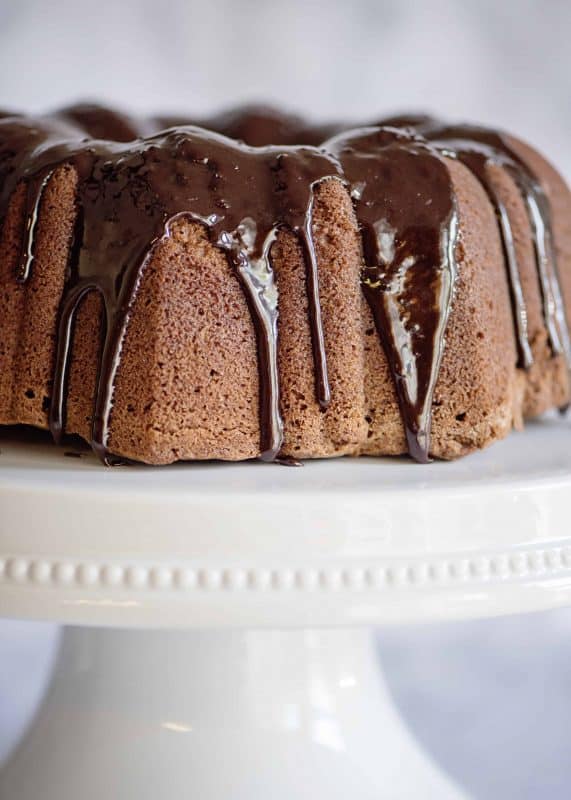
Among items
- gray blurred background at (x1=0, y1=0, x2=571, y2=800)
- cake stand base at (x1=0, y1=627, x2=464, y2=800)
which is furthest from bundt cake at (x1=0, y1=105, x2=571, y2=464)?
gray blurred background at (x1=0, y1=0, x2=571, y2=800)

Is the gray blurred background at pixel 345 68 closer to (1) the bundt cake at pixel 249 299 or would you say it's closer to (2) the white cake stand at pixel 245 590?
(2) the white cake stand at pixel 245 590

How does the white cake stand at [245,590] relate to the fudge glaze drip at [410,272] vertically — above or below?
below

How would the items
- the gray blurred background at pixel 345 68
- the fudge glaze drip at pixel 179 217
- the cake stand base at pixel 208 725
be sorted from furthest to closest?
the gray blurred background at pixel 345 68 → the cake stand base at pixel 208 725 → the fudge glaze drip at pixel 179 217

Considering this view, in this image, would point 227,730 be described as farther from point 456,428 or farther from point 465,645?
point 465,645

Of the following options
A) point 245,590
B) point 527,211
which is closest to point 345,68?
point 527,211

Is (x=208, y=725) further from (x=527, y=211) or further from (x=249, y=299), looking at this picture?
(x=527, y=211)

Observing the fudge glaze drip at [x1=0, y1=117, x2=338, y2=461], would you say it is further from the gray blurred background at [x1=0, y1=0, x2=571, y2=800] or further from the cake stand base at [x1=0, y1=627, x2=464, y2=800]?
the gray blurred background at [x1=0, y1=0, x2=571, y2=800]

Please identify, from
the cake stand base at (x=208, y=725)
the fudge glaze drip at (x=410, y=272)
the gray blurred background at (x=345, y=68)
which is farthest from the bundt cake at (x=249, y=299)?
the gray blurred background at (x=345, y=68)
